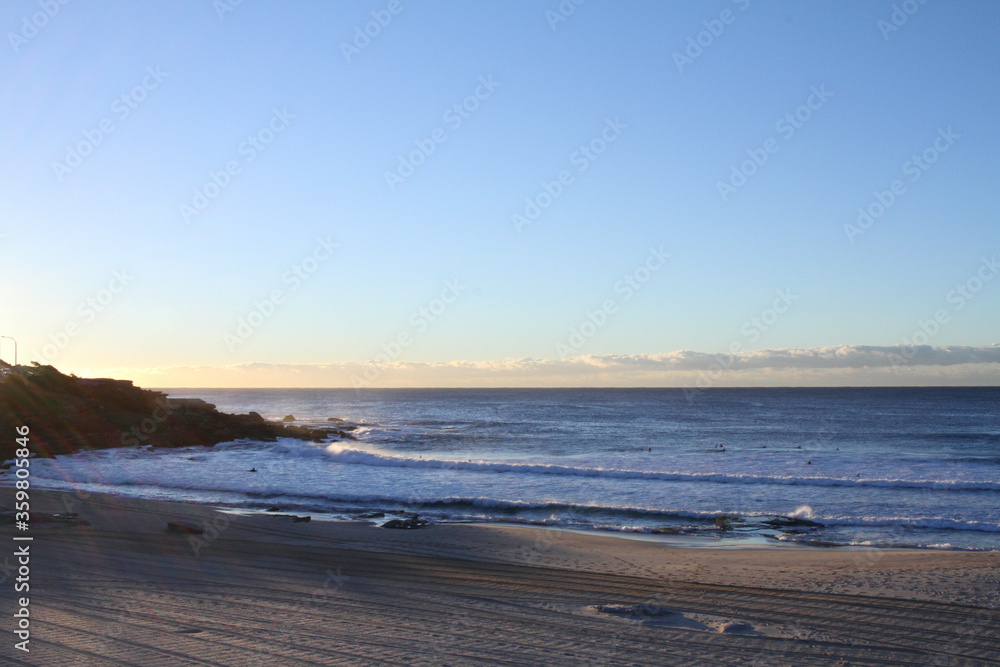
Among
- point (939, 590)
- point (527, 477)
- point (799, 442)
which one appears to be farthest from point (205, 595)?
point (799, 442)

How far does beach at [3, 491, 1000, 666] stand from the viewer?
23.9ft

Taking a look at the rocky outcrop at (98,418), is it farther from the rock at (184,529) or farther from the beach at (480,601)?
the beach at (480,601)

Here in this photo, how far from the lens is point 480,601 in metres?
9.55

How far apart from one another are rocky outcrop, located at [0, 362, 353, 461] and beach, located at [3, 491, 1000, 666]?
851 inches

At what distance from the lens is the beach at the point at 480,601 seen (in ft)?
23.9

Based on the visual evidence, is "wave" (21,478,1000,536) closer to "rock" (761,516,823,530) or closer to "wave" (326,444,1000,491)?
"rock" (761,516,823,530)

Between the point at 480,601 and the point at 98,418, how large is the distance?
3547 cm

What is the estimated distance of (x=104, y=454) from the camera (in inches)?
1254

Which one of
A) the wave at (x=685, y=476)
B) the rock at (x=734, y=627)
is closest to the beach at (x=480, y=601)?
the rock at (x=734, y=627)

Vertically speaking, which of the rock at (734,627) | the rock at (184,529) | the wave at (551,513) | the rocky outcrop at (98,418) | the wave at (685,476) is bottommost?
the wave at (551,513)

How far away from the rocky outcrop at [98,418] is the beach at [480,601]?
21608mm

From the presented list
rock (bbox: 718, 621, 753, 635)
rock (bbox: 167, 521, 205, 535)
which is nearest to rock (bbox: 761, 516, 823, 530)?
rock (bbox: 718, 621, 753, 635)

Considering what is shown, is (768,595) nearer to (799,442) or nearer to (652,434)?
(799,442)

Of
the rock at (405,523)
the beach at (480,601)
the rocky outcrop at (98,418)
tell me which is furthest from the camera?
the rocky outcrop at (98,418)
